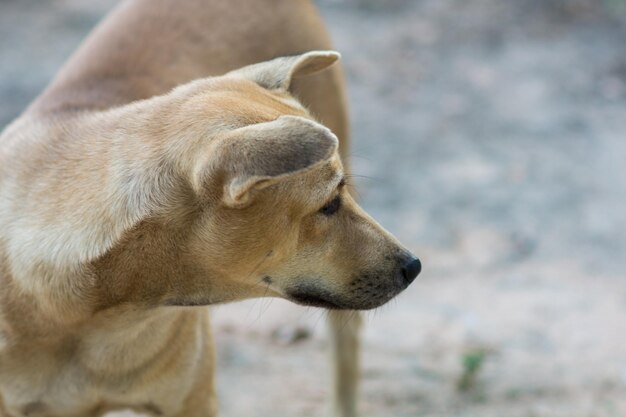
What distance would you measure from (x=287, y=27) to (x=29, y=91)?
4.56 meters

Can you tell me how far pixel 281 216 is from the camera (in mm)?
3062

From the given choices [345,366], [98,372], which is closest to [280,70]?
Result: [98,372]

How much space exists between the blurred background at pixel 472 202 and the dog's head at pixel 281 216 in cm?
219

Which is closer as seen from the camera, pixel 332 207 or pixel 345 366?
pixel 332 207

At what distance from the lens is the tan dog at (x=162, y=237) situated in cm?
297

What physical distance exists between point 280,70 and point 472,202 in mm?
4246

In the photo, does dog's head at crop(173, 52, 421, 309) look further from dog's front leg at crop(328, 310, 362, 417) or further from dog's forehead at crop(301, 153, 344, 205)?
dog's front leg at crop(328, 310, 362, 417)

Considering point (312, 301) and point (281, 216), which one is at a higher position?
point (281, 216)

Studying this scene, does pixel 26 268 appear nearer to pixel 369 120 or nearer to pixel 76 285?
pixel 76 285

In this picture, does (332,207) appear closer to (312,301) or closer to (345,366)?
(312,301)

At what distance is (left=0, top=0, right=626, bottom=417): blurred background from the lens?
18.4 feet

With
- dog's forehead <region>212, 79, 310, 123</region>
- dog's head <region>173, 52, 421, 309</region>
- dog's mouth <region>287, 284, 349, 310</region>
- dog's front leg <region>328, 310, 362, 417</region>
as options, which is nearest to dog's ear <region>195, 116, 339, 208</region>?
dog's head <region>173, 52, 421, 309</region>

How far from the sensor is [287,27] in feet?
15.4

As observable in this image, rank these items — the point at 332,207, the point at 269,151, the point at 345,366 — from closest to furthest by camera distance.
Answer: the point at 269,151 < the point at 332,207 < the point at 345,366
